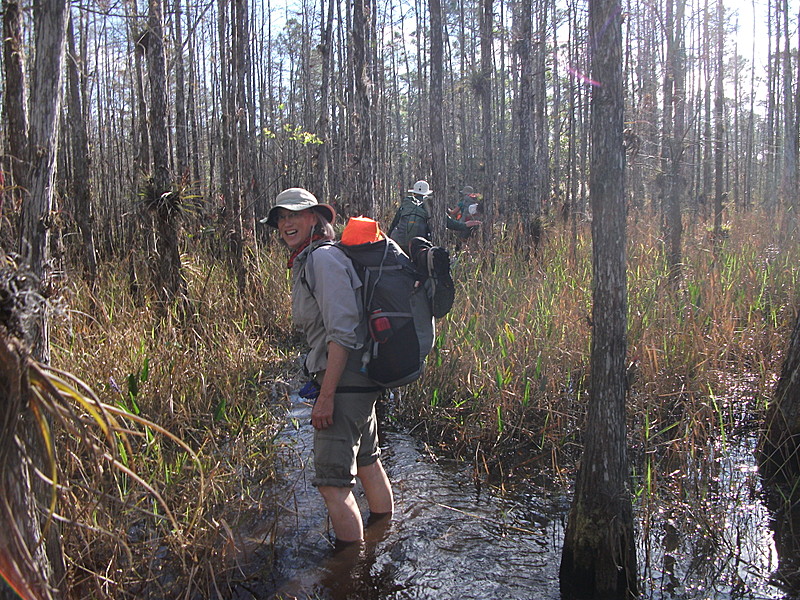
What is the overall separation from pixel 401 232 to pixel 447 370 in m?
3.22

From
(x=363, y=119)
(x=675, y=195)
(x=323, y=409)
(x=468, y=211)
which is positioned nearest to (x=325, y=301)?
(x=323, y=409)

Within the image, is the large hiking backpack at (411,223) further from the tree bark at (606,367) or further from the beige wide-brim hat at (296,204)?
the tree bark at (606,367)

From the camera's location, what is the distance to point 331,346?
2836 millimetres

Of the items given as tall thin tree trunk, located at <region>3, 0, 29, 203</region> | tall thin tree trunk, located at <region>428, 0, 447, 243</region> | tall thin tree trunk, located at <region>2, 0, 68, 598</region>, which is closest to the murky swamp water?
tall thin tree trunk, located at <region>2, 0, 68, 598</region>

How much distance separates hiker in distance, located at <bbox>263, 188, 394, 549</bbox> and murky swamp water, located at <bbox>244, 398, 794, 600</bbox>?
8.2 inches

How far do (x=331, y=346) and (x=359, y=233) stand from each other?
54cm

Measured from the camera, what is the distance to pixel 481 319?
5.37 meters

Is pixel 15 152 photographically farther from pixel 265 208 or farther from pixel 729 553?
pixel 265 208

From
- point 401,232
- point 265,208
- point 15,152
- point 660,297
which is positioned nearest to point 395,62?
point 265,208

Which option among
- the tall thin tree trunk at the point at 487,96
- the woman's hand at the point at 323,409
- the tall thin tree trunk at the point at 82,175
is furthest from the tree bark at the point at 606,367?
the tall thin tree trunk at the point at 487,96

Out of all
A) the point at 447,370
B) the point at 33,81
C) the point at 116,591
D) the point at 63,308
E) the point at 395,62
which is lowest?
the point at 116,591

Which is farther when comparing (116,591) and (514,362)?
(514,362)

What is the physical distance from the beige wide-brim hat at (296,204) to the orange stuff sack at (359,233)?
14 cm

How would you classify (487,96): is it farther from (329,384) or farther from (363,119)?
Answer: (329,384)
